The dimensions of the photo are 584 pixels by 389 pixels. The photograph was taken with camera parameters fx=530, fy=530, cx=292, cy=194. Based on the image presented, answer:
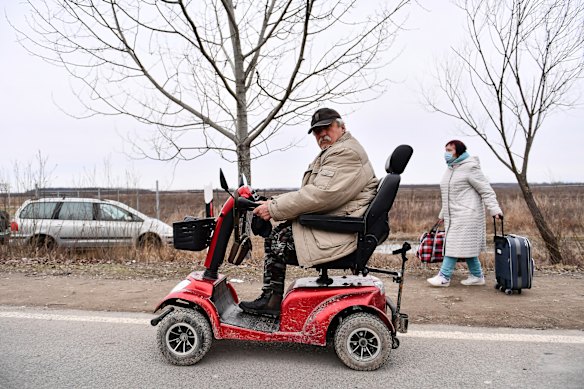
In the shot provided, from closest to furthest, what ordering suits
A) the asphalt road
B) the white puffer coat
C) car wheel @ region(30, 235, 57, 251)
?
1. the asphalt road
2. the white puffer coat
3. car wheel @ region(30, 235, 57, 251)

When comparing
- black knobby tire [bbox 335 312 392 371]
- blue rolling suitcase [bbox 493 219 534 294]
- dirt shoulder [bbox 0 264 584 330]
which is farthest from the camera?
blue rolling suitcase [bbox 493 219 534 294]

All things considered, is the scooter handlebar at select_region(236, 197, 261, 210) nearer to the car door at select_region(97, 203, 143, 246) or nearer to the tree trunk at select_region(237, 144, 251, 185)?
the tree trunk at select_region(237, 144, 251, 185)

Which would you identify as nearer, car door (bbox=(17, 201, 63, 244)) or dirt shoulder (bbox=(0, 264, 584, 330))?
dirt shoulder (bbox=(0, 264, 584, 330))

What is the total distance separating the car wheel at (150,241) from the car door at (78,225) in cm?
79

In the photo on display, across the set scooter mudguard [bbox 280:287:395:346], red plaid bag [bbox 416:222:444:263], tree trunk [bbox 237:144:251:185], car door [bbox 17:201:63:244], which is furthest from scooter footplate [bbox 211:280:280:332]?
car door [bbox 17:201:63:244]

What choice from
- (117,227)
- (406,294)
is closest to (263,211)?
(406,294)

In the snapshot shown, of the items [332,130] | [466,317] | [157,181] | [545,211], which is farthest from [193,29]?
[157,181]

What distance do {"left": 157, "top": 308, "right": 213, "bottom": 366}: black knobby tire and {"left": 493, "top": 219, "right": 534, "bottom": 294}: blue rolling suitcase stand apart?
3612mm

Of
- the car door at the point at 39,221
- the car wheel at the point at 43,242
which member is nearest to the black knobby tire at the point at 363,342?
the car wheel at the point at 43,242

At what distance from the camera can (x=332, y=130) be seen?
4.16 meters

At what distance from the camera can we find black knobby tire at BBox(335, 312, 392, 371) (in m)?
3.78

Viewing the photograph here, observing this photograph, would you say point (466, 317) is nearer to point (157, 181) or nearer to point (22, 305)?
point (22, 305)

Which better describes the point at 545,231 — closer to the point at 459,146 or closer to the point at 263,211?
the point at 459,146

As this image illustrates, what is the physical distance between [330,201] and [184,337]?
1483 mm
